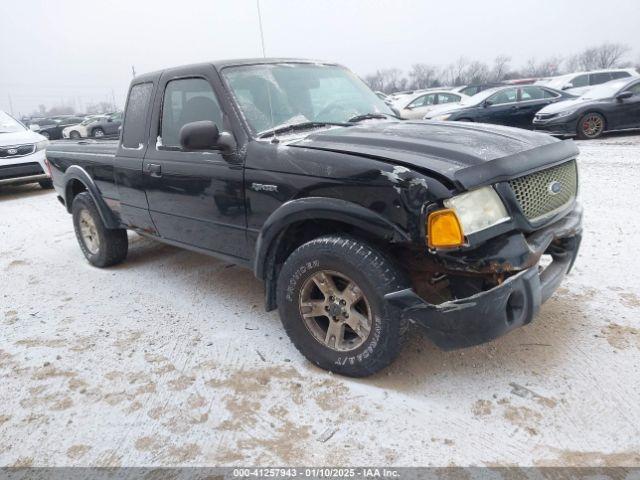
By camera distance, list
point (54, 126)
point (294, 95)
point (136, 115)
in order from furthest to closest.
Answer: point (54, 126) < point (136, 115) < point (294, 95)

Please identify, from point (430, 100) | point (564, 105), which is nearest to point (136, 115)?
point (564, 105)

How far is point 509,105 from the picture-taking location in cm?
1238

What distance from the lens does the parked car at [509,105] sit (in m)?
12.3

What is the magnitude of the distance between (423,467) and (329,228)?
1341mm

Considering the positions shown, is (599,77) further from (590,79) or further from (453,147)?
(453,147)

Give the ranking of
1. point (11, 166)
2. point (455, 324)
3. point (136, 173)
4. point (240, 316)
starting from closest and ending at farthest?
1. point (455, 324)
2. point (240, 316)
3. point (136, 173)
4. point (11, 166)

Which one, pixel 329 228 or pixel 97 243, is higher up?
pixel 329 228

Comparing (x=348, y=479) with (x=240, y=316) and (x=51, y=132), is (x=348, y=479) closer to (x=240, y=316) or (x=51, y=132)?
(x=240, y=316)

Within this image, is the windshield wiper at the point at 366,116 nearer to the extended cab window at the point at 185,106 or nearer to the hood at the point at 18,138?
the extended cab window at the point at 185,106

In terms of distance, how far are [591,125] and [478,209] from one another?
10.3 m

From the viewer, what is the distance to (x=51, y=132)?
29.6m

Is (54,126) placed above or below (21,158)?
below

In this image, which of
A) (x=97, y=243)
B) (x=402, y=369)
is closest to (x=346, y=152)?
(x=402, y=369)

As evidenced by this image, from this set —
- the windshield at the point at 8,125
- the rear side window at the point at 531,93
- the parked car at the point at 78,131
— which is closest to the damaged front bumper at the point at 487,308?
the windshield at the point at 8,125
